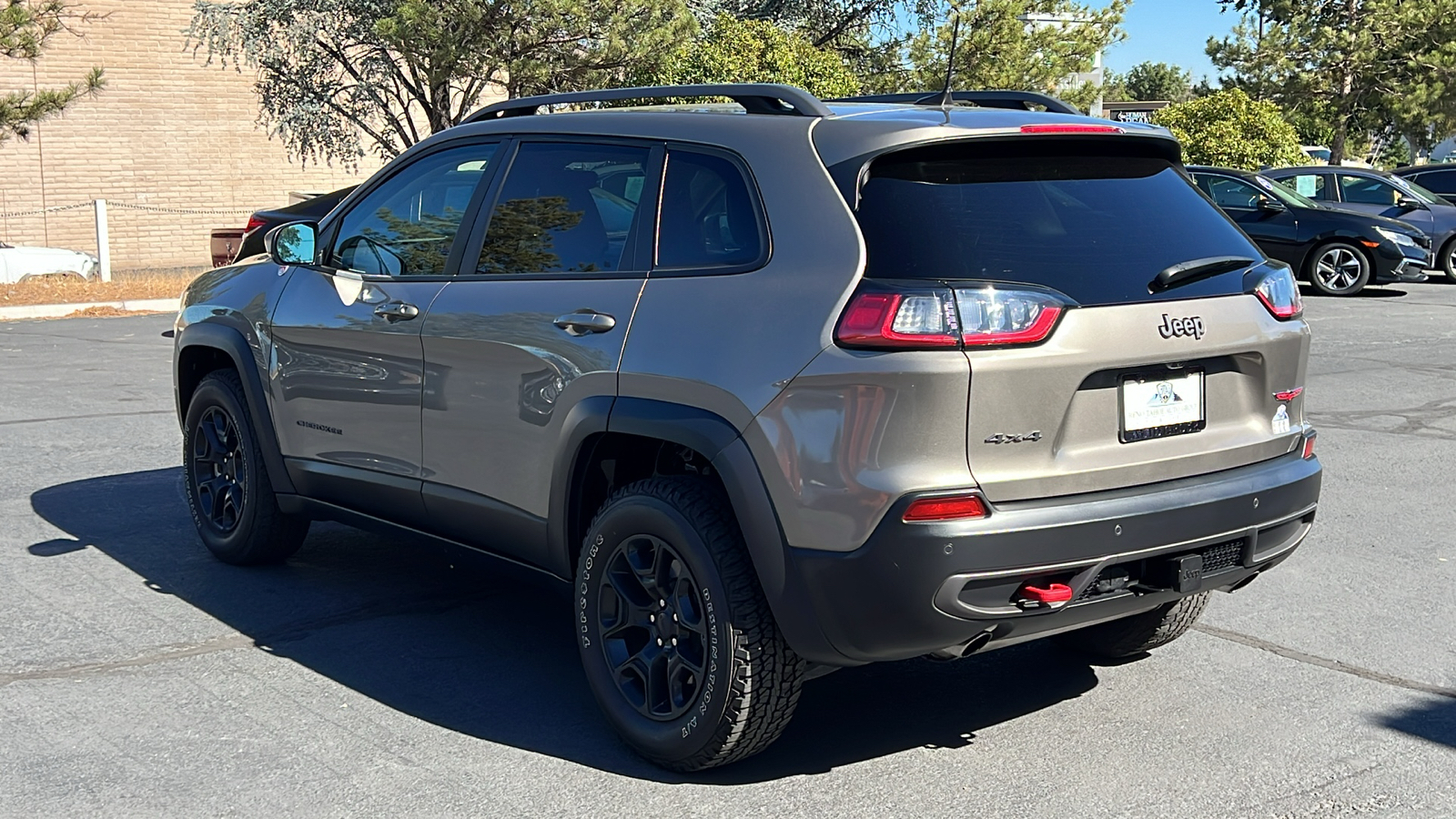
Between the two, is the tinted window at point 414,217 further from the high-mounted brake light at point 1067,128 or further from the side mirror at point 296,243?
the high-mounted brake light at point 1067,128

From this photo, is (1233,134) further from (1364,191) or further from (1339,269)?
(1339,269)

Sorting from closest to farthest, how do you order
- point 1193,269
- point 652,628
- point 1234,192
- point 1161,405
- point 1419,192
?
point 1161,405 → point 1193,269 → point 652,628 → point 1234,192 → point 1419,192

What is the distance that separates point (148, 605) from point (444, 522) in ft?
4.67

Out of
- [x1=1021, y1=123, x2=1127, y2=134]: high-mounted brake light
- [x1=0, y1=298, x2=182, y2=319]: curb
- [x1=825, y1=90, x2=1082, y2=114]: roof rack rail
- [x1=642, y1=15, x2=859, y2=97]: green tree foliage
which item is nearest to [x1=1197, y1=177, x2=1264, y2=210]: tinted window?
[x1=642, y1=15, x2=859, y2=97]: green tree foliage

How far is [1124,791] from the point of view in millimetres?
3877

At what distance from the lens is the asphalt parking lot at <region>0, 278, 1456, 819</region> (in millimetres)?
3865

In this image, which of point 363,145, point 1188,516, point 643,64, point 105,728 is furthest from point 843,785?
point 363,145

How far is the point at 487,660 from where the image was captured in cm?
497

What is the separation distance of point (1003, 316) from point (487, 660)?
231 cm

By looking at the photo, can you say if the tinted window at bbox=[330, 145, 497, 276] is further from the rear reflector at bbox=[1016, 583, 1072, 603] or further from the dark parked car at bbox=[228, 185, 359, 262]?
the dark parked car at bbox=[228, 185, 359, 262]

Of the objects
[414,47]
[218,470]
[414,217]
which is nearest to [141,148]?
[414,47]

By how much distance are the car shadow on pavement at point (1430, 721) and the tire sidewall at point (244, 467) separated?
163 inches

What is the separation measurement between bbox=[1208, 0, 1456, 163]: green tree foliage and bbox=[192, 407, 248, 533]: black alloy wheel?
36170mm

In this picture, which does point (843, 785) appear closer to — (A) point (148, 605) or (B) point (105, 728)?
(B) point (105, 728)
